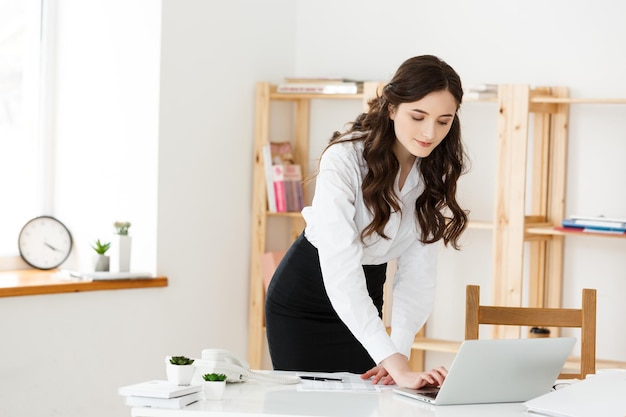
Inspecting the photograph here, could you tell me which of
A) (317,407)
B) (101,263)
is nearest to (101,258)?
(101,263)

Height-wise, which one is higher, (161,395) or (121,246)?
(121,246)

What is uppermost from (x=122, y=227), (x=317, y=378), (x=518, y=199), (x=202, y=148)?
(x=202, y=148)

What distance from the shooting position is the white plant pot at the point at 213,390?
1832 millimetres

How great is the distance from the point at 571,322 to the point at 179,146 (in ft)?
6.21

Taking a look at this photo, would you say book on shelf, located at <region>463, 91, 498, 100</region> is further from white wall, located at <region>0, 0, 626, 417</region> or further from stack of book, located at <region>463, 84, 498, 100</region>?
white wall, located at <region>0, 0, 626, 417</region>

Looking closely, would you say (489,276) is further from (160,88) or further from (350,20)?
(160,88)

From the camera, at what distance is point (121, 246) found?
3617 millimetres

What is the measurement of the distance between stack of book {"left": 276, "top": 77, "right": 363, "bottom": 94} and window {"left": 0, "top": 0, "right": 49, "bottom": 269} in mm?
1055

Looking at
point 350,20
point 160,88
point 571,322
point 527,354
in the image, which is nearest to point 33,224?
point 160,88

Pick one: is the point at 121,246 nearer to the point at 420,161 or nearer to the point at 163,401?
the point at 420,161

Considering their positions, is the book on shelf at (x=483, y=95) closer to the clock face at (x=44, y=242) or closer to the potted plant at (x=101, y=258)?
the potted plant at (x=101, y=258)

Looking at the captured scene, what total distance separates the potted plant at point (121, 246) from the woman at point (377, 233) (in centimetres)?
116

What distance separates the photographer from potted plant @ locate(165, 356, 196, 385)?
183 centimetres

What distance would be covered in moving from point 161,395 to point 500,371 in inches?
26.1
